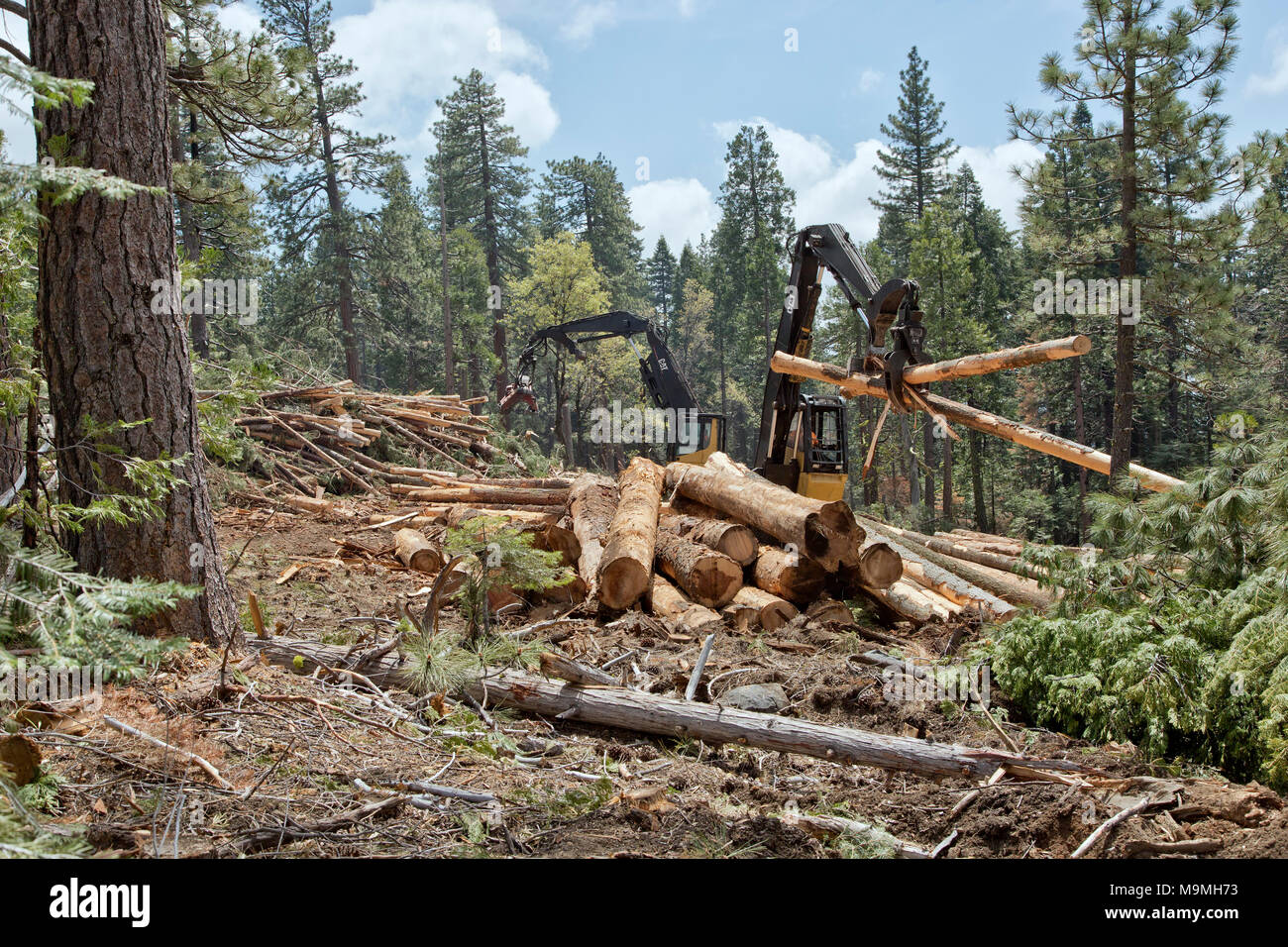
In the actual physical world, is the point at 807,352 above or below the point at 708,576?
above

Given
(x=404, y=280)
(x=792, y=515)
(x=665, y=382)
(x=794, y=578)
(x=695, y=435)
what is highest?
(x=404, y=280)

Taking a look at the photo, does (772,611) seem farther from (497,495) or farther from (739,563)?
(497,495)

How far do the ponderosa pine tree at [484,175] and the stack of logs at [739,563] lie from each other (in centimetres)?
2714

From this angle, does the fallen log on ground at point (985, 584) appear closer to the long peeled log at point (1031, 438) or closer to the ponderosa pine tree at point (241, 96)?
the long peeled log at point (1031, 438)

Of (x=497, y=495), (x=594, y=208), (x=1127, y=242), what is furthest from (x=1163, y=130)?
(x=594, y=208)

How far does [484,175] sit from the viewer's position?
128ft

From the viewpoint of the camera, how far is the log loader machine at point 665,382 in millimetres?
16547

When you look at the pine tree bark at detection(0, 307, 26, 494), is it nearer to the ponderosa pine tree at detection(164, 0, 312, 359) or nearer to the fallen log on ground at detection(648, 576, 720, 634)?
the ponderosa pine tree at detection(164, 0, 312, 359)

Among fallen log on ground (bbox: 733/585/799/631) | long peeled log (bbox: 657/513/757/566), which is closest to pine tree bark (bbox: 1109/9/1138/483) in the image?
long peeled log (bbox: 657/513/757/566)

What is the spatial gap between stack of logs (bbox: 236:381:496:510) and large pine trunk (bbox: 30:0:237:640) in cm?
892

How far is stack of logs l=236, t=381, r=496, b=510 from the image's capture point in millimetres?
14906

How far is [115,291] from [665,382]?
44.9 feet
